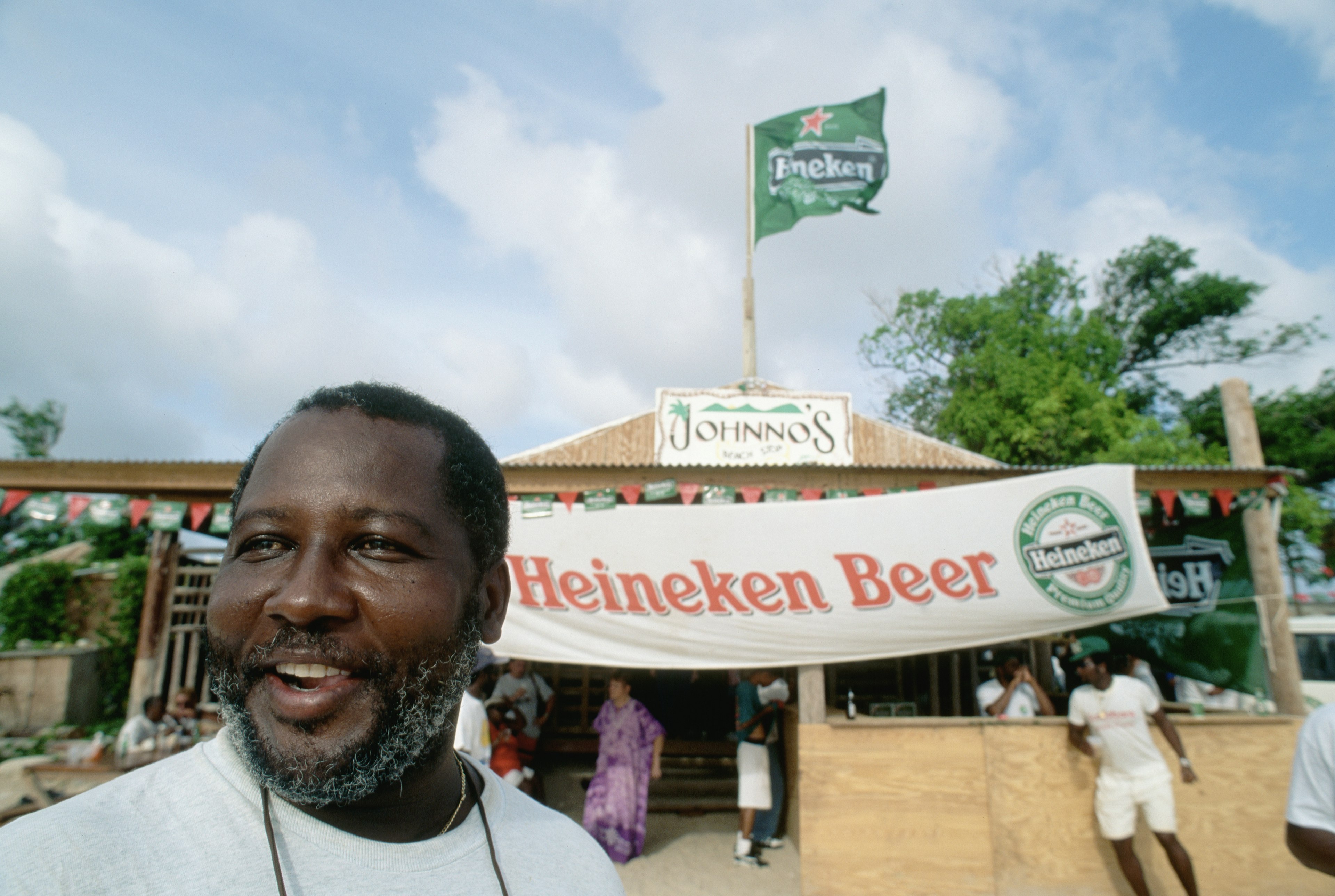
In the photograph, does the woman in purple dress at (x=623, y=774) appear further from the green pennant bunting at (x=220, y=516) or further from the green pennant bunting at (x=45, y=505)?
the green pennant bunting at (x=45, y=505)

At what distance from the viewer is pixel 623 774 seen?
20.4 feet

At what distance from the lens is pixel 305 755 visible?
92 cm

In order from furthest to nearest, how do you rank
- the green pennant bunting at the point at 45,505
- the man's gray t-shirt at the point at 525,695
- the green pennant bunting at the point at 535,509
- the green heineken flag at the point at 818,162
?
the green heineken flag at the point at 818,162, the man's gray t-shirt at the point at 525,695, the green pennant bunting at the point at 45,505, the green pennant bunting at the point at 535,509

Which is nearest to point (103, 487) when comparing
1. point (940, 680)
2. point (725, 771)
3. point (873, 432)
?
point (725, 771)

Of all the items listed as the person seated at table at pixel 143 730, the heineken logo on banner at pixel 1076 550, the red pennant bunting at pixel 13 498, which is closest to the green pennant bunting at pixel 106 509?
the red pennant bunting at pixel 13 498

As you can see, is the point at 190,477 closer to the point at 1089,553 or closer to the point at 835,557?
the point at 835,557

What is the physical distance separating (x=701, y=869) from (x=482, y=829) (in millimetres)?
5734

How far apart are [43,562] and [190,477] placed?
9168 mm

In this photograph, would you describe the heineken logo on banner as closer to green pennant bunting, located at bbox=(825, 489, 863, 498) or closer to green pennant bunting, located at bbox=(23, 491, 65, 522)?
green pennant bunting, located at bbox=(825, 489, 863, 498)

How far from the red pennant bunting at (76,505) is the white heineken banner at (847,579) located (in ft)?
12.2

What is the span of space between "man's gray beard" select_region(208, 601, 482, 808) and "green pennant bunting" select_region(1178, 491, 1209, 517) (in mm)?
6745

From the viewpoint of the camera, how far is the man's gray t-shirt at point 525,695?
698 cm

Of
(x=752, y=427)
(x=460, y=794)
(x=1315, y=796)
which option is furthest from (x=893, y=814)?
(x=460, y=794)

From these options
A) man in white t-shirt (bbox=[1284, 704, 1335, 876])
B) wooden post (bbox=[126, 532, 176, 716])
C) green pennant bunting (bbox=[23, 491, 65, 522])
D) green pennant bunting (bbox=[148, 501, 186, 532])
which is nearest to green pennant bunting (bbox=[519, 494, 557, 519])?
green pennant bunting (bbox=[148, 501, 186, 532])
